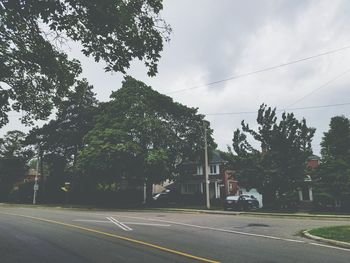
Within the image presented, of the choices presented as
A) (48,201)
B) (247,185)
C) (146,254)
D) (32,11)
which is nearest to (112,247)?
(146,254)

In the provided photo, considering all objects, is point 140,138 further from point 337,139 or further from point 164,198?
point 337,139

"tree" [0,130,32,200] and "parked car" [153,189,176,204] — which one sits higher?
"tree" [0,130,32,200]

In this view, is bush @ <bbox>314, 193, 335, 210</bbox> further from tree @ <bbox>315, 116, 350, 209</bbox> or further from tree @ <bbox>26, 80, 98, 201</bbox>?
tree @ <bbox>26, 80, 98, 201</bbox>

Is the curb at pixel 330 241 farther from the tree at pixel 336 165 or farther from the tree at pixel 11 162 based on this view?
the tree at pixel 11 162

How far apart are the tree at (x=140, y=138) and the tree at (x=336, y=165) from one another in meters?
15.0

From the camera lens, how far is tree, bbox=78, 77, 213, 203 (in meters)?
39.4

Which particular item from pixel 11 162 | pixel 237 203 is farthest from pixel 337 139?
pixel 11 162

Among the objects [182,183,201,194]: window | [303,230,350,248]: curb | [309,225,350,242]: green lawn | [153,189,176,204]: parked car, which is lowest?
[303,230,350,248]: curb

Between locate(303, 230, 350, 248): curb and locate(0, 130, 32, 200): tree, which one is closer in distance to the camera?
locate(303, 230, 350, 248): curb

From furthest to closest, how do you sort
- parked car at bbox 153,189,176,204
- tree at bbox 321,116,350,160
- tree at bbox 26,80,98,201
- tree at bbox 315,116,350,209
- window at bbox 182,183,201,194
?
window at bbox 182,183,201,194, tree at bbox 26,80,98,201, parked car at bbox 153,189,176,204, tree at bbox 321,116,350,160, tree at bbox 315,116,350,209

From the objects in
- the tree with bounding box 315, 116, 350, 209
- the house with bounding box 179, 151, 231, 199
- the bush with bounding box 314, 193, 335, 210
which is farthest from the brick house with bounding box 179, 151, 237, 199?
the bush with bounding box 314, 193, 335, 210

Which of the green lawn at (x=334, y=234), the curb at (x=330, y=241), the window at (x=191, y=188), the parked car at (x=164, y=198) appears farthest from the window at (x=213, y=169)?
the curb at (x=330, y=241)

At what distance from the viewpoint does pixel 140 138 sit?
1635 inches

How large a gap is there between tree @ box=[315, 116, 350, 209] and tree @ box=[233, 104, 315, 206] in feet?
5.80
